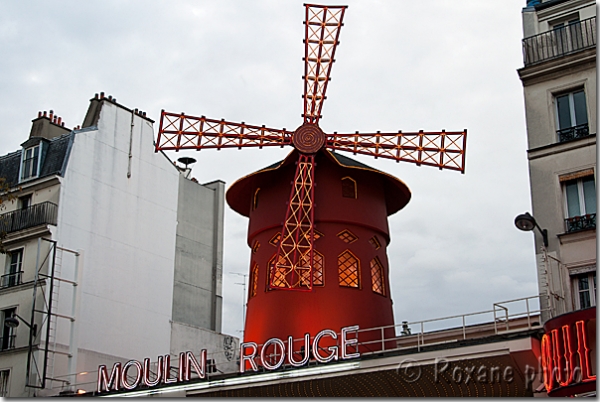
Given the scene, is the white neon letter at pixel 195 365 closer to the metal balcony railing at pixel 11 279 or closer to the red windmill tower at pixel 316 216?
the red windmill tower at pixel 316 216

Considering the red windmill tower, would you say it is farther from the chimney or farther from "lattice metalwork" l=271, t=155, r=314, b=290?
the chimney

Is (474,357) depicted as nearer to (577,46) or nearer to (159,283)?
(577,46)

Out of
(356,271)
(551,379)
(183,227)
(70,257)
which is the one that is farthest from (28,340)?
(551,379)

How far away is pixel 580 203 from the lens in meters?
10.8

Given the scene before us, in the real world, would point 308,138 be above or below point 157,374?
above

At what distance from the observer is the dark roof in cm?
1723

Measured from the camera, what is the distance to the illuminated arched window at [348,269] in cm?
1448

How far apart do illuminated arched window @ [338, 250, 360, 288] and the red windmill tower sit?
0.05ft

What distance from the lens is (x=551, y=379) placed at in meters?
9.40

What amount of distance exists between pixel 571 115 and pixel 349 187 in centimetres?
477

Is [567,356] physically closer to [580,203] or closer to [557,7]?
[580,203]

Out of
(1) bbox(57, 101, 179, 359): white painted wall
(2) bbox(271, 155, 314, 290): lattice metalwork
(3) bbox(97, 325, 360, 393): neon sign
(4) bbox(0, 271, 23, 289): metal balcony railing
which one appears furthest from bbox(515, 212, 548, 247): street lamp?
(4) bbox(0, 271, 23, 289): metal balcony railing

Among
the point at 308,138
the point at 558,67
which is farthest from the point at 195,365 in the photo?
the point at 558,67

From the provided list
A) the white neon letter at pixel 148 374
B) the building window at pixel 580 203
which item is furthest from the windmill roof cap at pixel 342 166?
the building window at pixel 580 203
